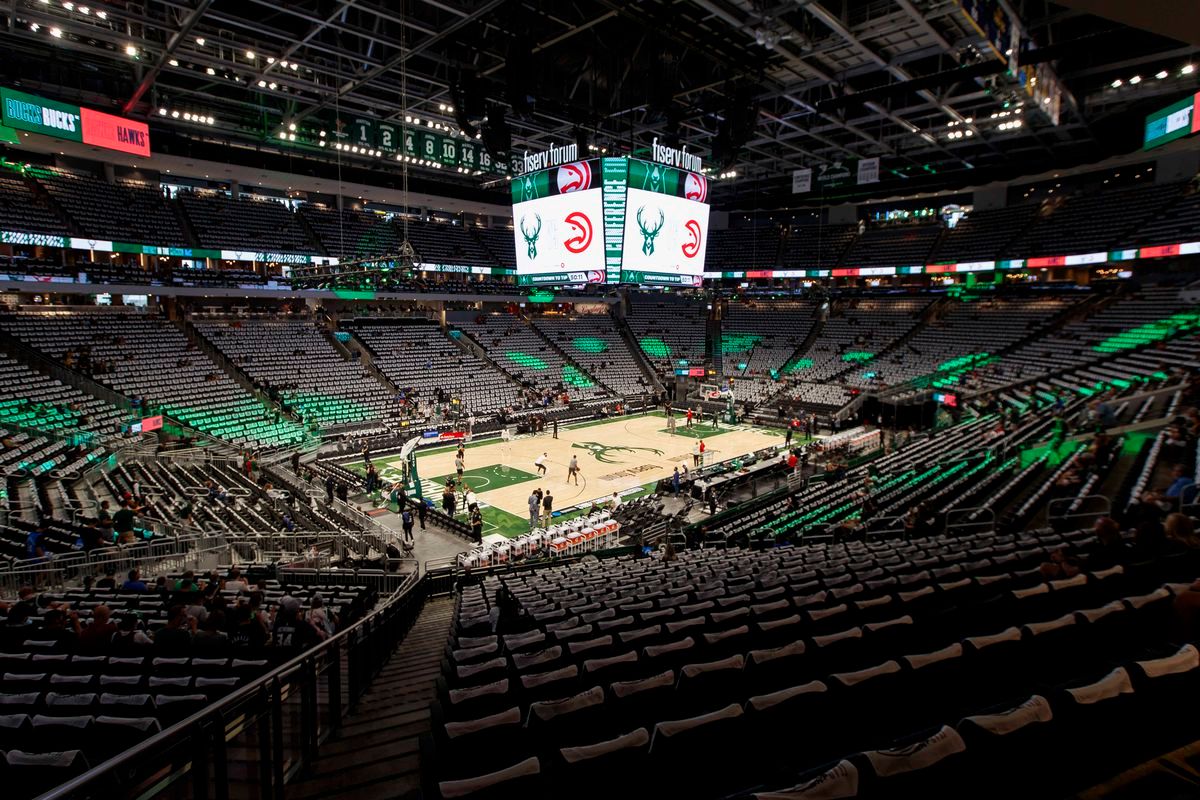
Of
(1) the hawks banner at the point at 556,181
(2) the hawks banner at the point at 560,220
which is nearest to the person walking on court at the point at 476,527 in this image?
(2) the hawks banner at the point at 560,220

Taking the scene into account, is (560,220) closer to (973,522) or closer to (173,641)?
(973,522)

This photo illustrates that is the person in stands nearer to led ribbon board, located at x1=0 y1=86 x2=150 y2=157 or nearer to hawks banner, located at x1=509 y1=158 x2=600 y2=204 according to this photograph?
hawks banner, located at x1=509 y1=158 x2=600 y2=204

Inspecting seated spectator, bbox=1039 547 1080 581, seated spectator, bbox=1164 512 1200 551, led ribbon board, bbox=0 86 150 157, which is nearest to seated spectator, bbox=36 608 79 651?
seated spectator, bbox=1039 547 1080 581

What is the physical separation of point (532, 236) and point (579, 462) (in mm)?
10555

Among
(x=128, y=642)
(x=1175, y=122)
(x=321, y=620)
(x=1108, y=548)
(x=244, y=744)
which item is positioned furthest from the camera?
(x=1175, y=122)

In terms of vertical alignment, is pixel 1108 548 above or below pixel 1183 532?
below

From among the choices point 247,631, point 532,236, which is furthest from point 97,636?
point 532,236

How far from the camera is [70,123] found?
24.0 metres

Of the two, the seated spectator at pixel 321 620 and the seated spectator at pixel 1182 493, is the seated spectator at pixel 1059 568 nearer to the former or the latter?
the seated spectator at pixel 1182 493

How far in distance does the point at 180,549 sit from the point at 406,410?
20615mm

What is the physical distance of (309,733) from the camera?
4.12 m

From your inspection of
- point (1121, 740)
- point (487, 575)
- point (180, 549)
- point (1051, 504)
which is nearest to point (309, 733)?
point (1121, 740)

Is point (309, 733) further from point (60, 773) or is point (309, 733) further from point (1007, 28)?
point (1007, 28)

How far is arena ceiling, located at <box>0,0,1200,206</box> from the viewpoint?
16500mm
